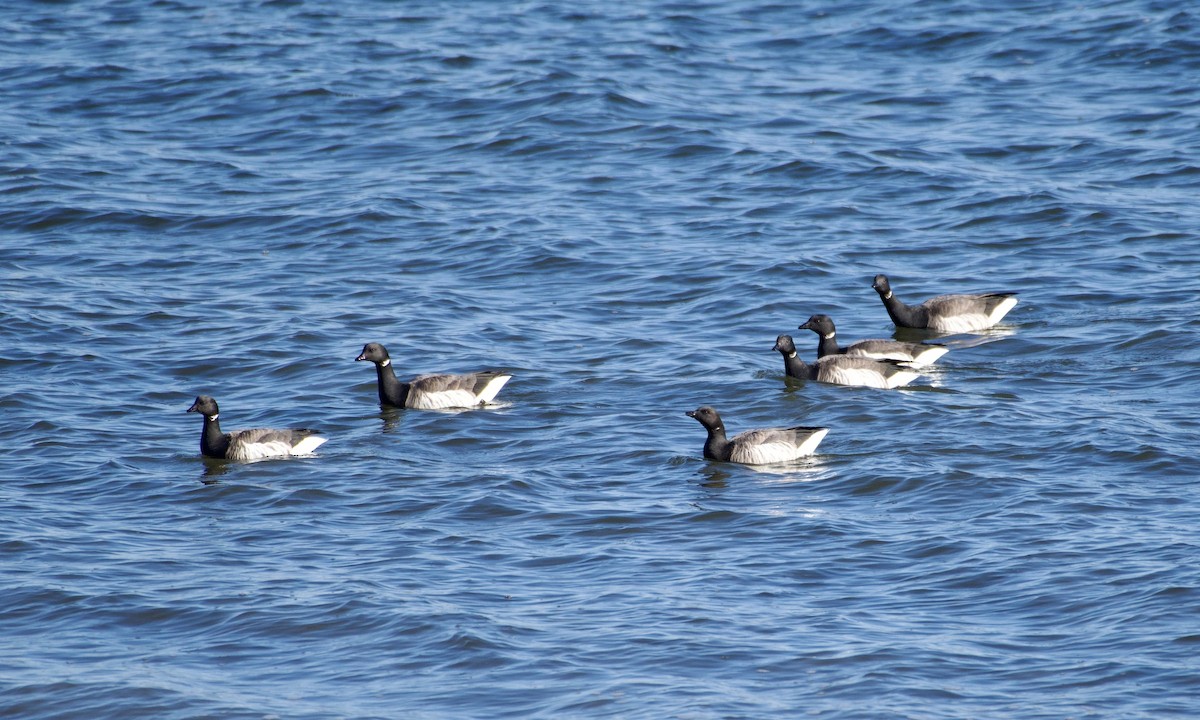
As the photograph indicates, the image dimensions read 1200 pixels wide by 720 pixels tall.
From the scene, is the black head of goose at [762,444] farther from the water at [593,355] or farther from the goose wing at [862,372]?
the goose wing at [862,372]

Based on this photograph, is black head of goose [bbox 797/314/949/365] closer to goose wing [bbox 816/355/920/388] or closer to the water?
goose wing [bbox 816/355/920/388]

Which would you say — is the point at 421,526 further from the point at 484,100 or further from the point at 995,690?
the point at 484,100

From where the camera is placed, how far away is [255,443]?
45.6ft

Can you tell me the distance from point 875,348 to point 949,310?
5.13ft

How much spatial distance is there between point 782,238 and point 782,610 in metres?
11.9

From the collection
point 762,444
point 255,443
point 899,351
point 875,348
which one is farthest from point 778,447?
point 255,443

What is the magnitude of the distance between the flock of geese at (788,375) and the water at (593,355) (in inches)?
10.1

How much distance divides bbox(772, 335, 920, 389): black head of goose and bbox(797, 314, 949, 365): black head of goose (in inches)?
7.1

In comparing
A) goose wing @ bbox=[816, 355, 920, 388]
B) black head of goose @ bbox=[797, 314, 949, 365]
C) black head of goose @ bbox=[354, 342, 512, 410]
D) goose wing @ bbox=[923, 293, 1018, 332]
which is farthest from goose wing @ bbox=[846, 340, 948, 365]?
black head of goose @ bbox=[354, 342, 512, 410]

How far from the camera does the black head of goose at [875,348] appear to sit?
1656 centimetres

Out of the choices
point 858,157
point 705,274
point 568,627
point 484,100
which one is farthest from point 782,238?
point 568,627

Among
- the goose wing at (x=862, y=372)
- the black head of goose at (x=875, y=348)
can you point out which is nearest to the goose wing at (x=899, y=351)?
the black head of goose at (x=875, y=348)

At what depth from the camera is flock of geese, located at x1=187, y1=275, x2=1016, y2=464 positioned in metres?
13.7

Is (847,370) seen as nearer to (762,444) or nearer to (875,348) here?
(875,348)
